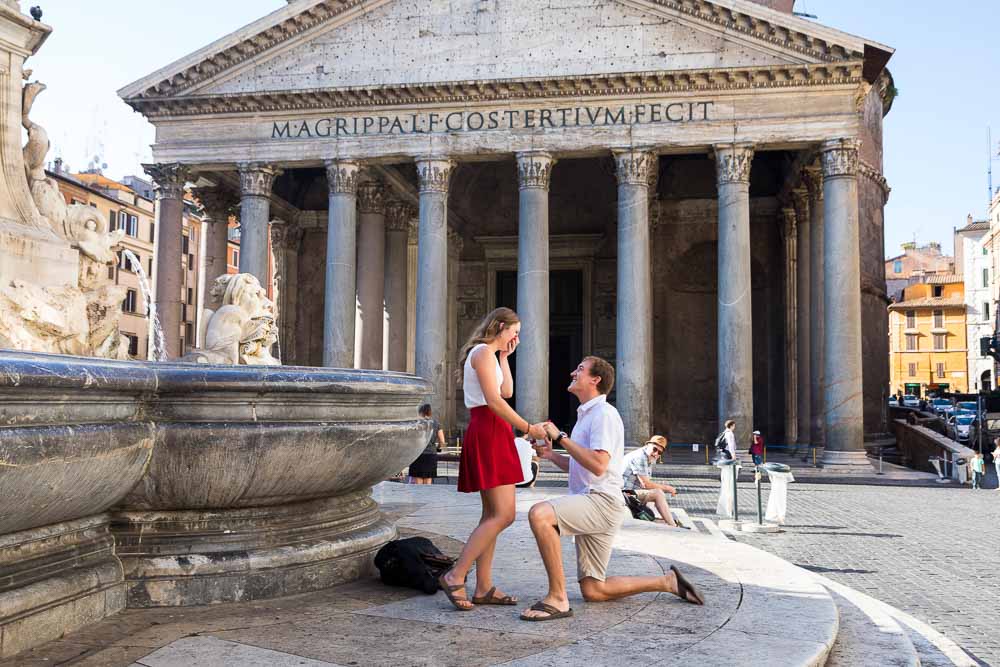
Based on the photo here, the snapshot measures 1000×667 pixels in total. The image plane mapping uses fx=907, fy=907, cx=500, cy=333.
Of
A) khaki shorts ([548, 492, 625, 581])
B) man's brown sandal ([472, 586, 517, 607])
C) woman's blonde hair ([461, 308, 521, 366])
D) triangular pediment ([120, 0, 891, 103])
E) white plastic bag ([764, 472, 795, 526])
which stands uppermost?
triangular pediment ([120, 0, 891, 103])

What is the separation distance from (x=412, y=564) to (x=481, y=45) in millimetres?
19709

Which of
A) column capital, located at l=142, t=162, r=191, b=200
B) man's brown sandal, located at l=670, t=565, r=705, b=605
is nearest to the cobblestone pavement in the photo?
man's brown sandal, located at l=670, t=565, r=705, b=605

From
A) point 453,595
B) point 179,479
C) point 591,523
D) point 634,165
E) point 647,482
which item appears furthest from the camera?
point 634,165

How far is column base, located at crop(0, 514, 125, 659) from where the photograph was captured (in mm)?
3223

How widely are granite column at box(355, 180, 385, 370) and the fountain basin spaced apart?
67.5 ft

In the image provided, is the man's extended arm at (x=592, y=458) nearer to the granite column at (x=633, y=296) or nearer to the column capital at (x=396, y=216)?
the granite column at (x=633, y=296)

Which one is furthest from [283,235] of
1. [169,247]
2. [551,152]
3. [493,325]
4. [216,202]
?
[493,325]

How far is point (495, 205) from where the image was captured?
30.9 meters

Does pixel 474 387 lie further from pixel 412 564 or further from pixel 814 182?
pixel 814 182

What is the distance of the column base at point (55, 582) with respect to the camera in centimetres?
322

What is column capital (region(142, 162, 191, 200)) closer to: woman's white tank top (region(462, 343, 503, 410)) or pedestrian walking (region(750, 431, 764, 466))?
pedestrian walking (region(750, 431, 764, 466))

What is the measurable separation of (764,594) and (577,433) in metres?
1.37

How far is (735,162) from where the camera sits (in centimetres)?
2111

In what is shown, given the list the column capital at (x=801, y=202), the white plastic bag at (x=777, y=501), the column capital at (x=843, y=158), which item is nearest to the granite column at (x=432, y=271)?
the column capital at (x=843, y=158)
